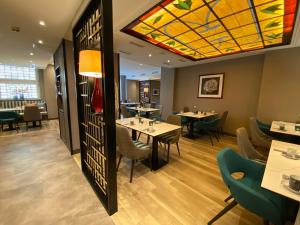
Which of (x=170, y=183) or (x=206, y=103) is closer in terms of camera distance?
(x=170, y=183)

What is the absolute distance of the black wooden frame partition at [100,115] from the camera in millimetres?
1381

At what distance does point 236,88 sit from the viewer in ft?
15.2

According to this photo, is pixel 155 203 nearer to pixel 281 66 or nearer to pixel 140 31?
pixel 140 31

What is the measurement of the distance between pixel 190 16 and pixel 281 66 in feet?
10.5

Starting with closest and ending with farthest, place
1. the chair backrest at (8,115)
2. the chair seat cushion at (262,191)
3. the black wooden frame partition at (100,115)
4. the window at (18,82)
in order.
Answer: the chair seat cushion at (262,191), the black wooden frame partition at (100,115), the chair backrest at (8,115), the window at (18,82)

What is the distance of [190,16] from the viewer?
7.45 ft

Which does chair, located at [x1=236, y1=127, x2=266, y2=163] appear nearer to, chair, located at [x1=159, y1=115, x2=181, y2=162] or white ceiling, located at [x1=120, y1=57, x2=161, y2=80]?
chair, located at [x1=159, y1=115, x2=181, y2=162]

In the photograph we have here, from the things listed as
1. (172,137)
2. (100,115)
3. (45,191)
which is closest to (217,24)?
(172,137)

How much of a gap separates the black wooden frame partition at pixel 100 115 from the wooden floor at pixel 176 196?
311 mm

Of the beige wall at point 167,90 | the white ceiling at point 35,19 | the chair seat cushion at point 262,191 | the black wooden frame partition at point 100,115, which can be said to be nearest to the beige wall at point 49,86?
the white ceiling at point 35,19

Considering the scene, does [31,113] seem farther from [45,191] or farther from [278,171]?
[278,171]

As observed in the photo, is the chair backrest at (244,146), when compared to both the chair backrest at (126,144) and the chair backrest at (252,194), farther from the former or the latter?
the chair backrest at (126,144)

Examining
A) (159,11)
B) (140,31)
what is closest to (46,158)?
(140,31)

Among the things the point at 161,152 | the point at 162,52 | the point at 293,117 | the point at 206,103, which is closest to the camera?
the point at 161,152
